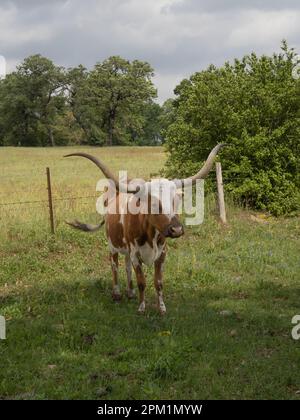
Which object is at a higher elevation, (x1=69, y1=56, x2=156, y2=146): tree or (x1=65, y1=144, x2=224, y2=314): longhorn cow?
(x1=69, y1=56, x2=156, y2=146): tree

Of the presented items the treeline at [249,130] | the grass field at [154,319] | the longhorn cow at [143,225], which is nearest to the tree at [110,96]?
the treeline at [249,130]

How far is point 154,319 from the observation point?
7379 mm

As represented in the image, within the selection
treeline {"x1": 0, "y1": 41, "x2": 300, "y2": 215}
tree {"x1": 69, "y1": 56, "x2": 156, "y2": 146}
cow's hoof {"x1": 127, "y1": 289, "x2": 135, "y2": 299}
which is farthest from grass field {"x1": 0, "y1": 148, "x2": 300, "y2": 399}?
tree {"x1": 69, "y1": 56, "x2": 156, "y2": 146}

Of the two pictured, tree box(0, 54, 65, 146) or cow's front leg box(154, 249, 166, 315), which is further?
tree box(0, 54, 65, 146)

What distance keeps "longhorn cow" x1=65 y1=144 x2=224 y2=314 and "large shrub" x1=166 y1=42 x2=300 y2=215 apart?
746 cm

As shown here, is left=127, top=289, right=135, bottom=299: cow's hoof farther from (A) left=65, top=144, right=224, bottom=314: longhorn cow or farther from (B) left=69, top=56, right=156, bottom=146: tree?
(B) left=69, top=56, right=156, bottom=146: tree

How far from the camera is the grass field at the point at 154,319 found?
18.0ft

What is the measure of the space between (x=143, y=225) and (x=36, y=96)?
233ft

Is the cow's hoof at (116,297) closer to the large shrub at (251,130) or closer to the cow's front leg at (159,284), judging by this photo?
the cow's front leg at (159,284)

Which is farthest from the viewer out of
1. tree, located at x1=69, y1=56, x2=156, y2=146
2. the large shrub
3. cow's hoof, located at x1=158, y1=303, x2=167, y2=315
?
tree, located at x1=69, y1=56, x2=156, y2=146

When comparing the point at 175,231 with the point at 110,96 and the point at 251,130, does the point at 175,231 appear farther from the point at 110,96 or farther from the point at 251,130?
the point at 110,96

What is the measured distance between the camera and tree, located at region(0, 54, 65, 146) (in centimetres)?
7294

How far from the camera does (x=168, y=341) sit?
21.2 ft

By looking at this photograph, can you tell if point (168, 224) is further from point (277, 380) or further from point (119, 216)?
point (277, 380)
